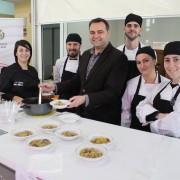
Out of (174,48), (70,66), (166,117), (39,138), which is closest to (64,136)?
(39,138)

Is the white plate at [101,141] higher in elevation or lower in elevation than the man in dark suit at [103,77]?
lower

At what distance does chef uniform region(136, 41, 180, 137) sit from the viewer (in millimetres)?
1464

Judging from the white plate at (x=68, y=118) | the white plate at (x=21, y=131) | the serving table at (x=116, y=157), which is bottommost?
the serving table at (x=116, y=157)

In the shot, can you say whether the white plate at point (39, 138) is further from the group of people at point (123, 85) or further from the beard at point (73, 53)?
the beard at point (73, 53)

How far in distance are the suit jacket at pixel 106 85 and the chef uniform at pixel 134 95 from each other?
0.06 meters

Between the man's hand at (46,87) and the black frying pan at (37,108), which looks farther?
the man's hand at (46,87)

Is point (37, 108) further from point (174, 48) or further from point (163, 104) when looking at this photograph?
point (174, 48)

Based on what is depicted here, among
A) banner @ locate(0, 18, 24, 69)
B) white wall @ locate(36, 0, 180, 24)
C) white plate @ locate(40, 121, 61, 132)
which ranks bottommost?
white plate @ locate(40, 121, 61, 132)

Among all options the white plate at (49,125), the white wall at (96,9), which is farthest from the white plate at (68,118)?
the white wall at (96,9)

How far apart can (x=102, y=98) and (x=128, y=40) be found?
2.20 feet

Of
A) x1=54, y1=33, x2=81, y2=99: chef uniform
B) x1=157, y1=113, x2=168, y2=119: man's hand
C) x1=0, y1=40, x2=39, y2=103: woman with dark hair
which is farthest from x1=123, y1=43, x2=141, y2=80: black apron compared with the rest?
x1=0, y1=40, x2=39, y2=103: woman with dark hair

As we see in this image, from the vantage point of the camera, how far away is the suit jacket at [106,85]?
5.97 ft

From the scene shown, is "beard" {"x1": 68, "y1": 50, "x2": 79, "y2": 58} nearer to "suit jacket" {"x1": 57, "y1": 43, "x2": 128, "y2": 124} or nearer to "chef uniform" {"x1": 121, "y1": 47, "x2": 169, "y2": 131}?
"suit jacket" {"x1": 57, "y1": 43, "x2": 128, "y2": 124}

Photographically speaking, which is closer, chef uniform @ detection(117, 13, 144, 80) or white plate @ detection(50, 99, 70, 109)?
white plate @ detection(50, 99, 70, 109)
